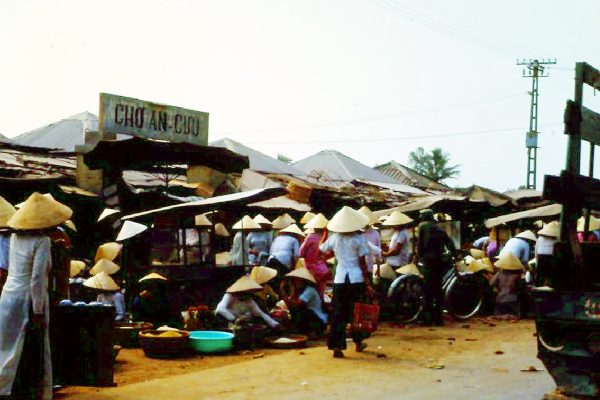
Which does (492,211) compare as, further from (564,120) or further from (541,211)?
(564,120)

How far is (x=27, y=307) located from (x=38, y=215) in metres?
0.78

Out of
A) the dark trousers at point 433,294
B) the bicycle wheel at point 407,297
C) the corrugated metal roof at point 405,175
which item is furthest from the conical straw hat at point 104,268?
the corrugated metal roof at point 405,175

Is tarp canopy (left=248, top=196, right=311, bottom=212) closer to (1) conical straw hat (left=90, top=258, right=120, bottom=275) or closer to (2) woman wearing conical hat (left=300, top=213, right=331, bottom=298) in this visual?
(2) woman wearing conical hat (left=300, top=213, right=331, bottom=298)

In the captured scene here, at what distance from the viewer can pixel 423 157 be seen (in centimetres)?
5569

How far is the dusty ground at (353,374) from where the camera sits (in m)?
7.45

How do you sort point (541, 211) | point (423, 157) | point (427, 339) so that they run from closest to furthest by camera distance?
point (427, 339) → point (541, 211) → point (423, 157)

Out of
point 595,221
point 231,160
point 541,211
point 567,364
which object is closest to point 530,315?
point 595,221

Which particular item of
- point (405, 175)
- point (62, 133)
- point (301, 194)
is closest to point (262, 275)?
point (301, 194)

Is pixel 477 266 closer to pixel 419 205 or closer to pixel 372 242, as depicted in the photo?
pixel 372 242

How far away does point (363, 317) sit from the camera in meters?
10.0

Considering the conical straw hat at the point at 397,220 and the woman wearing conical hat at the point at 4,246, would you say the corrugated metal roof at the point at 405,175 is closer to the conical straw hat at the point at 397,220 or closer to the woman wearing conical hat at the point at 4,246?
the conical straw hat at the point at 397,220

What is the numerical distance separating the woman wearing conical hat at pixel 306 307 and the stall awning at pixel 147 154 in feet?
17.6

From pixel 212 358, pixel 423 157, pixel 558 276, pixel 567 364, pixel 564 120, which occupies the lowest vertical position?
pixel 212 358

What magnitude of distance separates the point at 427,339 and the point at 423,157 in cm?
4482
